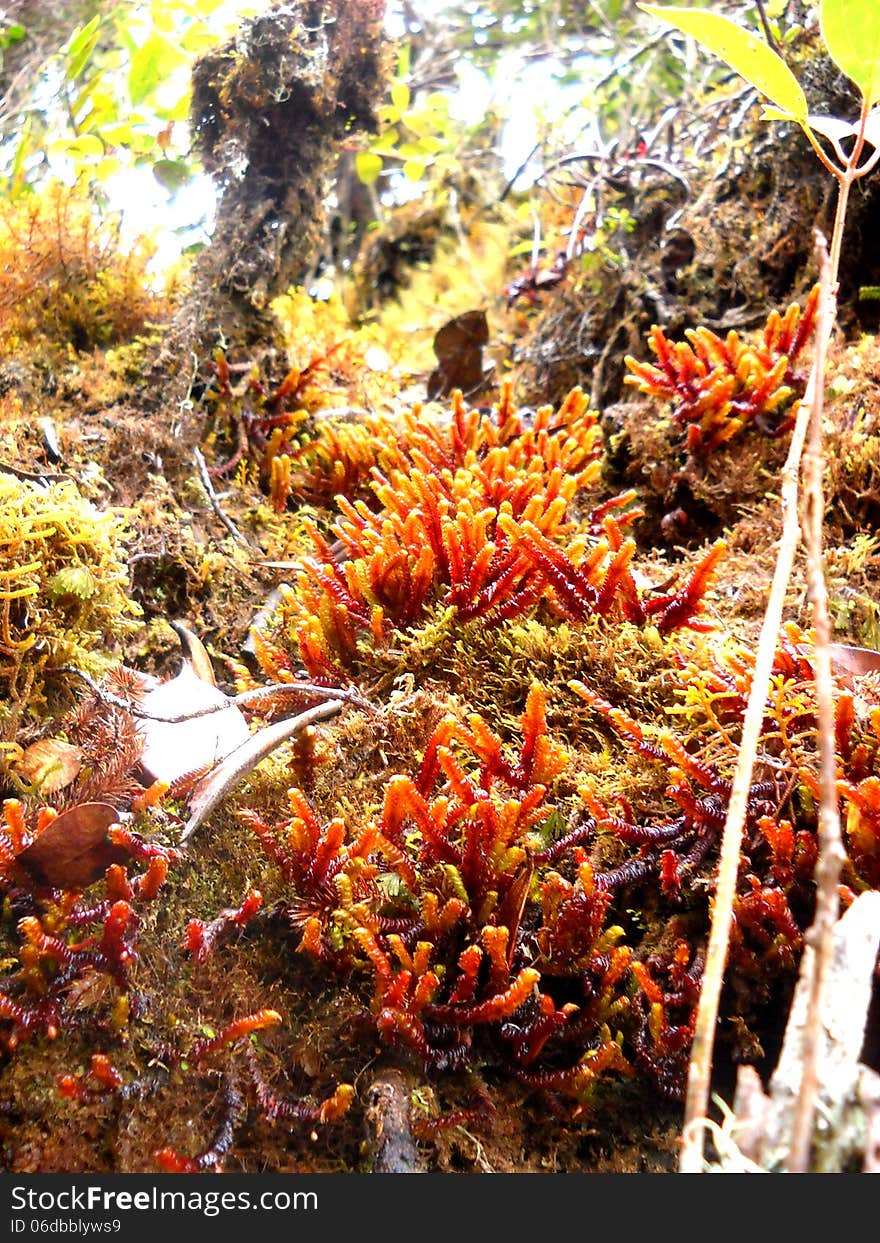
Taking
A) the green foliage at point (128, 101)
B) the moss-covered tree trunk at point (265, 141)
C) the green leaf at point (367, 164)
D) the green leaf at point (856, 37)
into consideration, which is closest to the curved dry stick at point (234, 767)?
the green leaf at point (856, 37)

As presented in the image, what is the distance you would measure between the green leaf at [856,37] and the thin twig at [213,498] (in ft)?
7.43

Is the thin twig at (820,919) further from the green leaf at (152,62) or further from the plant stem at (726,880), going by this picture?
the green leaf at (152,62)

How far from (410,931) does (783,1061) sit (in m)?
0.78

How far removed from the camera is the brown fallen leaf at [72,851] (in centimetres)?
156

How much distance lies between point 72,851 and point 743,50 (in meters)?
1.99

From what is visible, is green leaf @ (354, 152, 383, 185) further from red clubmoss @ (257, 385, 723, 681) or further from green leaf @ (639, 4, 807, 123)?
green leaf @ (639, 4, 807, 123)

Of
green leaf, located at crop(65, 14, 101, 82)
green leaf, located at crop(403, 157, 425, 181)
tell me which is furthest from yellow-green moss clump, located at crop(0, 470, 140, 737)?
green leaf, located at crop(403, 157, 425, 181)

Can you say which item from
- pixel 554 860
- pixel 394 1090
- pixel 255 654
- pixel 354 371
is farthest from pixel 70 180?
pixel 394 1090

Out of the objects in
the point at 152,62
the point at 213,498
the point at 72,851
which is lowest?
the point at 72,851

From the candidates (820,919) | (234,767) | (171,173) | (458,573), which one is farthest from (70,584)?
(171,173)

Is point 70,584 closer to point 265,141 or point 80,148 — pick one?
point 265,141

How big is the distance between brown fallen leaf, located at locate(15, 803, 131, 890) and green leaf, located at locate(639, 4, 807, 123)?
1.80m

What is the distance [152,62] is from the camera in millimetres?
3930

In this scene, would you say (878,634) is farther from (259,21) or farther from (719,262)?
(259,21)
